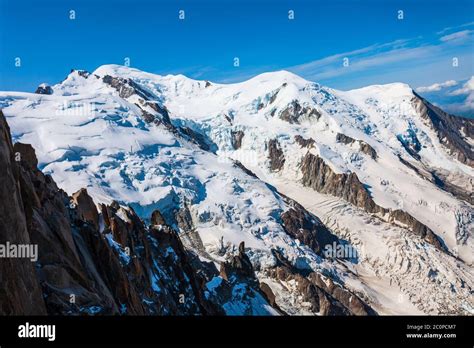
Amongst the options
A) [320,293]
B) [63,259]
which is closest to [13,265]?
[63,259]

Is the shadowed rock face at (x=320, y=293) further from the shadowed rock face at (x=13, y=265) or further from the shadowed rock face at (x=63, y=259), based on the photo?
the shadowed rock face at (x=13, y=265)

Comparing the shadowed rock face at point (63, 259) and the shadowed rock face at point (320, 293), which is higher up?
the shadowed rock face at point (63, 259)

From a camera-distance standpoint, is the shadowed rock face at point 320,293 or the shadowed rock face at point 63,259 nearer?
the shadowed rock face at point 63,259

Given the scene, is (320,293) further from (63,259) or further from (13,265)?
(13,265)

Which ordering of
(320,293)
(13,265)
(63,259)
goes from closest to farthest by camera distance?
1. (13,265)
2. (63,259)
3. (320,293)

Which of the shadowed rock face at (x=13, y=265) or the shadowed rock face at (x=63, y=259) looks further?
the shadowed rock face at (x=63, y=259)

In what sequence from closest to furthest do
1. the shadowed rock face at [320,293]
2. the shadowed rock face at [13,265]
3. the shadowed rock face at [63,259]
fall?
the shadowed rock face at [13,265] < the shadowed rock face at [63,259] < the shadowed rock face at [320,293]

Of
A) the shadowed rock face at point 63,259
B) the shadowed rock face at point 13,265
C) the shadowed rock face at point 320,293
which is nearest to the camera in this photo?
the shadowed rock face at point 13,265

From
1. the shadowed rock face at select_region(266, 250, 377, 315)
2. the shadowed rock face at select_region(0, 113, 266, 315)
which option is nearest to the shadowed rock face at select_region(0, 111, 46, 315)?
the shadowed rock face at select_region(0, 113, 266, 315)

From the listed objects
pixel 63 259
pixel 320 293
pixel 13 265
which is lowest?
pixel 320 293

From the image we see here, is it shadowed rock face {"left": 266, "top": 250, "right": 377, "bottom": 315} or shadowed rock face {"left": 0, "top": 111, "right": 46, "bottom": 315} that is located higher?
shadowed rock face {"left": 0, "top": 111, "right": 46, "bottom": 315}

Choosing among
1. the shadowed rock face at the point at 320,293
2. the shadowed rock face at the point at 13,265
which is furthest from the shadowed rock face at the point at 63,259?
the shadowed rock face at the point at 320,293

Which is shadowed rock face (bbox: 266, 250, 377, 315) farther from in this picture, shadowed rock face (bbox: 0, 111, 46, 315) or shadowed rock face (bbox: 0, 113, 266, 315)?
shadowed rock face (bbox: 0, 111, 46, 315)
